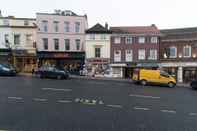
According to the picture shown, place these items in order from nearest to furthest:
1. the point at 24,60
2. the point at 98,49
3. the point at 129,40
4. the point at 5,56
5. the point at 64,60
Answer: the point at 5,56, the point at 24,60, the point at 129,40, the point at 64,60, the point at 98,49

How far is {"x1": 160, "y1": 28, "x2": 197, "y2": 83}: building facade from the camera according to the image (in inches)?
1593

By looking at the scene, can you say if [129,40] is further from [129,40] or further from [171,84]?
[171,84]

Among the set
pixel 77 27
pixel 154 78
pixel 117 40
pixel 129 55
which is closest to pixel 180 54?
pixel 129 55

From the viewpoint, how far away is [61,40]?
42812 mm

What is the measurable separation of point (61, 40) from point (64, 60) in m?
3.67

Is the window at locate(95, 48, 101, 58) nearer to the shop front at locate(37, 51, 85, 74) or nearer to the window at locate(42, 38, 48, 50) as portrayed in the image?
the shop front at locate(37, 51, 85, 74)

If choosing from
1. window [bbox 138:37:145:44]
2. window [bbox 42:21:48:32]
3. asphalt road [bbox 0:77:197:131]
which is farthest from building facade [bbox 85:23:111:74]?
asphalt road [bbox 0:77:197:131]

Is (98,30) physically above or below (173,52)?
above

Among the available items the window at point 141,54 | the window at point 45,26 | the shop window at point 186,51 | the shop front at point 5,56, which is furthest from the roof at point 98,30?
the shop front at point 5,56

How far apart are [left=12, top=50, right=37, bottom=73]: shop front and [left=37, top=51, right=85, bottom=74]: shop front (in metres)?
1.19

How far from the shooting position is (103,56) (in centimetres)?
4266

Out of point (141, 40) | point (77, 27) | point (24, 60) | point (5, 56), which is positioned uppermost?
point (77, 27)

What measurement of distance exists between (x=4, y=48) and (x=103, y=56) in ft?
57.0

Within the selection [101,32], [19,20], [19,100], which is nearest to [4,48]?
[19,20]
